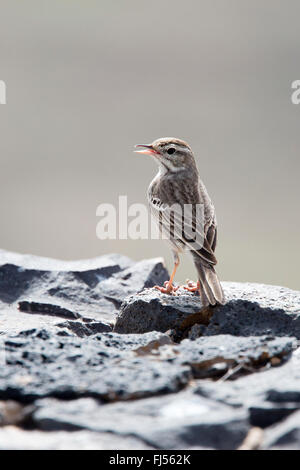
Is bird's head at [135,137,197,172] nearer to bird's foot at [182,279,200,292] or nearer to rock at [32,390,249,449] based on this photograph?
bird's foot at [182,279,200,292]

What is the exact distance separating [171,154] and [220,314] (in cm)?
224

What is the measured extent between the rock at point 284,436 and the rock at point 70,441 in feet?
1.36

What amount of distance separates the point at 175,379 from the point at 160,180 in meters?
3.33

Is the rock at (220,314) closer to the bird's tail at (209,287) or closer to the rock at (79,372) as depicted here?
the bird's tail at (209,287)

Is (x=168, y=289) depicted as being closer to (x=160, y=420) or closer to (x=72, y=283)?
(x=72, y=283)

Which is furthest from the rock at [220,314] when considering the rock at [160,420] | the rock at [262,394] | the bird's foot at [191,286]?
the rock at [160,420]

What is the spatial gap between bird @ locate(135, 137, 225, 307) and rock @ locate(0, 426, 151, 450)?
193cm

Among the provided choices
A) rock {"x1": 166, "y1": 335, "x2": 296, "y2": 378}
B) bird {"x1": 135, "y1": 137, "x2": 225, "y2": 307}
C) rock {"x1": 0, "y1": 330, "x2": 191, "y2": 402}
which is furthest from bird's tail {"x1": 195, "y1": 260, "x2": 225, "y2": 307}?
rock {"x1": 0, "y1": 330, "x2": 191, "y2": 402}

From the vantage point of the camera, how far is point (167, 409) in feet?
8.12

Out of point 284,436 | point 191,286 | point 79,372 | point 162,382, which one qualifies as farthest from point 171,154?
point 284,436

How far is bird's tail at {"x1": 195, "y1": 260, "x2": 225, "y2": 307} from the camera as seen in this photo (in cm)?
420

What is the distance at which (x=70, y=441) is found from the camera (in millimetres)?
2295

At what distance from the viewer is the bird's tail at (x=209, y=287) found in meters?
4.20
